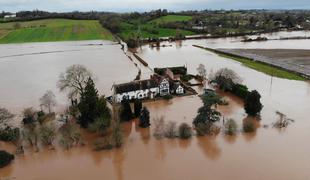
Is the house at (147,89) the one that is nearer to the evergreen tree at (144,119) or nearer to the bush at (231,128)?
the evergreen tree at (144,119)


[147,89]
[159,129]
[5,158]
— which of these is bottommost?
[5,158]

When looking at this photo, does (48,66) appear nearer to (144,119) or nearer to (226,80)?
(226,80)

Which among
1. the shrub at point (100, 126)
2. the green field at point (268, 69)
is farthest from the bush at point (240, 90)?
the shrub at point (100, 126)

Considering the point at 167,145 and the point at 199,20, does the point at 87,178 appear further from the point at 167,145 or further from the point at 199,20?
the point at 199,20

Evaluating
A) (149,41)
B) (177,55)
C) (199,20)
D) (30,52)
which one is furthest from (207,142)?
(199,20)

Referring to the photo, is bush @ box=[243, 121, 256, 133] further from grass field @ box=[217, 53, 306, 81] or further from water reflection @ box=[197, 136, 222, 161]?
grass field @ box=[217, 53, 306, 81]

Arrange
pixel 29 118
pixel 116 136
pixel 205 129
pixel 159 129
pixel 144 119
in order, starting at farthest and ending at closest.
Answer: pixel 29 118
pixel 144 119
pixel 159 129
pixel 205 129
pixel 116 136

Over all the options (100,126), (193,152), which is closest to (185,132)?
(193,152)
